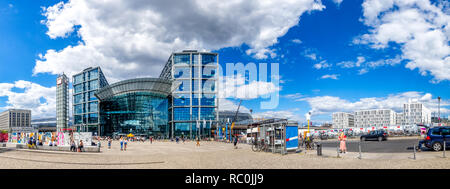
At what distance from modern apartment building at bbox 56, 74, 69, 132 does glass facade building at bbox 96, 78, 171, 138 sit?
46.8 meters

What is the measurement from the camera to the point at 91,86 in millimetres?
116562

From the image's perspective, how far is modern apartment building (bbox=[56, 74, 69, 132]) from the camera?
138 metres

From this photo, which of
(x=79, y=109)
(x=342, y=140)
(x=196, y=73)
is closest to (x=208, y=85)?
(x=196, y=73)

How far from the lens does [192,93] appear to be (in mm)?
93688

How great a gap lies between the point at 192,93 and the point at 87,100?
49.2 meters

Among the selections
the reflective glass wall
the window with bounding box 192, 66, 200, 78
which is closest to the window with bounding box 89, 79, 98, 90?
the reflective glass wall

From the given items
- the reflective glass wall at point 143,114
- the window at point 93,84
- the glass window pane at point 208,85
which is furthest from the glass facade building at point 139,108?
the glass window pane at point 208,85

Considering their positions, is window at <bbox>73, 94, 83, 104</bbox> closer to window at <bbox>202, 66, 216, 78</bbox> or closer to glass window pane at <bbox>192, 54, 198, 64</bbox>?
glass window pane at <bbox>192, 54, 198, 64</bbox>

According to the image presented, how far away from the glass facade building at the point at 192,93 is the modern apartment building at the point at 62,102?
232 feet

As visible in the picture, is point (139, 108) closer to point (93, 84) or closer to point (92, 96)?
point (92, 96)

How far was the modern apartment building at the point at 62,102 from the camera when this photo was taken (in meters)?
138
